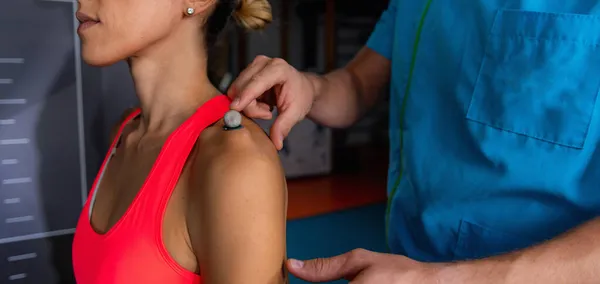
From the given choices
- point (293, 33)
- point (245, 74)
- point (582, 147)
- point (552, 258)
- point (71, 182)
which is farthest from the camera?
point (293, 33)

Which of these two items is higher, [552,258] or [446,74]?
[446,74]

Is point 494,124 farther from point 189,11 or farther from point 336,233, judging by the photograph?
point 336,233

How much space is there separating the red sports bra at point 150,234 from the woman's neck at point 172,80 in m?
0.06

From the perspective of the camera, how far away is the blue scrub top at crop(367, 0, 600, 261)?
801mm

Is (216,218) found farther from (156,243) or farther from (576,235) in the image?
(576,235)

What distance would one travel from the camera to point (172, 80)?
3.15 ft

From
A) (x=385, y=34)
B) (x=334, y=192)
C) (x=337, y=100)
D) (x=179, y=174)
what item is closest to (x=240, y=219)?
(x=179, y=174)

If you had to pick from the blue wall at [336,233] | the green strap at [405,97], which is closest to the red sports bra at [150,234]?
the green strap at [405,97]

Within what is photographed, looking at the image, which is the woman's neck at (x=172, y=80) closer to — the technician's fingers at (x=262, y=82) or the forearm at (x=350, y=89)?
the technician's fingers at (x=262, y=82)

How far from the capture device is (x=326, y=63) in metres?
3.01

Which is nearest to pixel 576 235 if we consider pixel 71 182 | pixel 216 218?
pixel 216 218

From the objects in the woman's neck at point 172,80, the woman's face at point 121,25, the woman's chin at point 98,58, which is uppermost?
the woman's face at point 121,25

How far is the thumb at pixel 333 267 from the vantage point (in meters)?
0.70

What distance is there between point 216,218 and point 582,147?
0.52 meters
